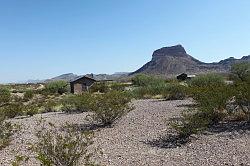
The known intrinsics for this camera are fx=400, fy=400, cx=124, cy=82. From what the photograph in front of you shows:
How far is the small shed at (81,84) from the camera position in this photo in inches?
2287

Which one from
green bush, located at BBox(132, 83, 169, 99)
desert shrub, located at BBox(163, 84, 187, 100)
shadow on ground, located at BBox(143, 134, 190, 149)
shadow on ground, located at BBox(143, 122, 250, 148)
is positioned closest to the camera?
shadow on ground, located at BBox(143, 134, 190, 149)

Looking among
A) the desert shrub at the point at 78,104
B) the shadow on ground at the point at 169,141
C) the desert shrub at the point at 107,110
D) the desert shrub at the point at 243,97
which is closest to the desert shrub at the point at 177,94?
the desert shrub at the point at 78,104

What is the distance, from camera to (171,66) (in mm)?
198625

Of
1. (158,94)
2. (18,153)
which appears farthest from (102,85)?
(18,153)

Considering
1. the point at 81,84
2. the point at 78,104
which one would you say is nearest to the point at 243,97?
the point at 78,104

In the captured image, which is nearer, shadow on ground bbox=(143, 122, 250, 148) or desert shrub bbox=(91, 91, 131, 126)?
shadow on ground bbox=(143, 122, 250, 148)

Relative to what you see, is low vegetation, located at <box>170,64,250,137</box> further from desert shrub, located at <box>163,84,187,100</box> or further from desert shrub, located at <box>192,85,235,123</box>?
desert shrub, located at <box>163,84,187,100</box>

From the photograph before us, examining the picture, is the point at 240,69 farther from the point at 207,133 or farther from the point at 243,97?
the point at 207,133

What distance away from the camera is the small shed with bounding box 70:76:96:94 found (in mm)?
58088

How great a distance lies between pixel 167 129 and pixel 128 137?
1813 mm

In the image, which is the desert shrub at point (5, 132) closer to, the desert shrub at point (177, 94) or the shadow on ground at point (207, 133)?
the shadow on ground at point (207, 133)

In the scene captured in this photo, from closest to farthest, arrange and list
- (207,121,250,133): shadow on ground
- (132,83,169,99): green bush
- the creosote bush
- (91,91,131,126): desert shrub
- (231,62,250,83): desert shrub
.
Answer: (207,121,250,133): shadow on ground < (91,91,131,126): desert shrub < (132,83,169,99): green bush < (231,62,250,83): desert shrub < the creosote bush

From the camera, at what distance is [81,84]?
59.3m

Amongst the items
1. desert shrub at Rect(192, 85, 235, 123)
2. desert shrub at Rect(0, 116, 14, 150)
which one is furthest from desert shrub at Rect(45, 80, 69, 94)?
desert shrub at Rect(192, 85, 235, 123)
